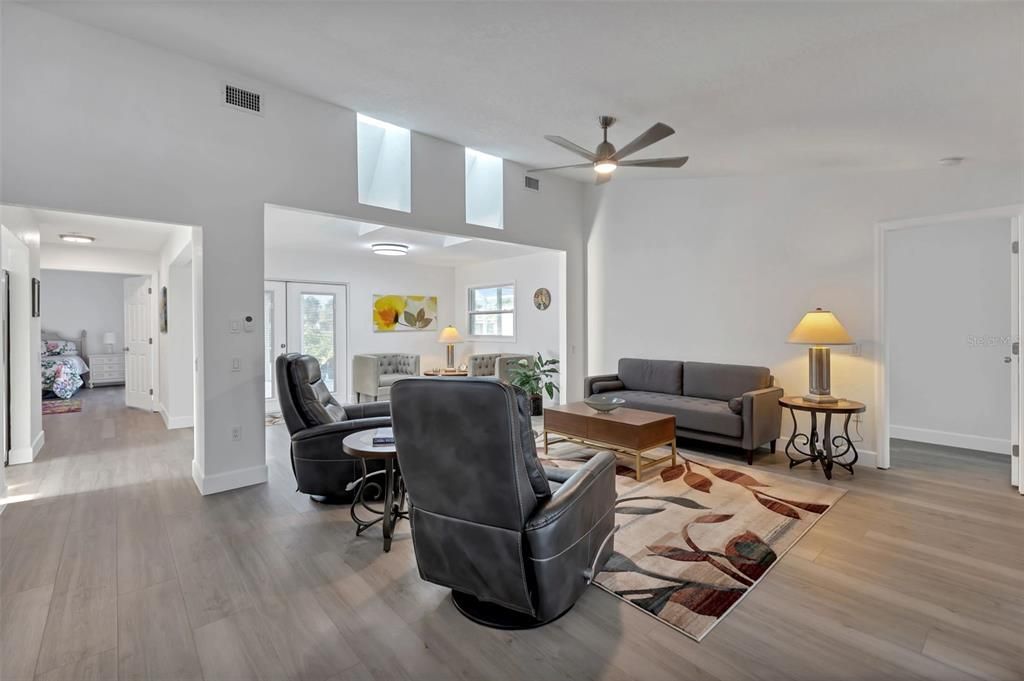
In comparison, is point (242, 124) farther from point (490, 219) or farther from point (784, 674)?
point (784, 674)

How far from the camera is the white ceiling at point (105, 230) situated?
16.1ft

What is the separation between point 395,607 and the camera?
218 centimetres

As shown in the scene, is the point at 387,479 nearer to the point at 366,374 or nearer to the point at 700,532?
the point at 700,532

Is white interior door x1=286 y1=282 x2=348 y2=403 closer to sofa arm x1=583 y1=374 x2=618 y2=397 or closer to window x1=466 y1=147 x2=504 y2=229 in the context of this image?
window x1=466 y1=147 x2=504 y2=229

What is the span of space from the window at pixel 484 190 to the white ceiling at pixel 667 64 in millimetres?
1257

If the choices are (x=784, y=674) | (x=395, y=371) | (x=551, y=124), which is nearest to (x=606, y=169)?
(x=551, y=124)

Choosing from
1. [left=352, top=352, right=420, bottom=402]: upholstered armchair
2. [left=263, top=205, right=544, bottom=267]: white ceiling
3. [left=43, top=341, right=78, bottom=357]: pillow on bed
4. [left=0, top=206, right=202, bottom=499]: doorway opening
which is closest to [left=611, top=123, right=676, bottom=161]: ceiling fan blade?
[left=263, top=205, right=544, bottom=267]: white ceiling

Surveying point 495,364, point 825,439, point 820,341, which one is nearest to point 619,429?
point 825,439

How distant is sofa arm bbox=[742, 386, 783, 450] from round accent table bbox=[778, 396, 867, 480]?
0.44ft

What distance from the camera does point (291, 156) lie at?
3.85 m

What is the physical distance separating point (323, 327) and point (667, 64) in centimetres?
655

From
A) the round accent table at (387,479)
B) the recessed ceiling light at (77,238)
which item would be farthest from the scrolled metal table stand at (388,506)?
the recessed ceiling light at (77,238)

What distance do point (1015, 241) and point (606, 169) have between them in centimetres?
322

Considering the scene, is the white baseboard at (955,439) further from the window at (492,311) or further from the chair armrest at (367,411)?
the chair armrest at (367,411)
